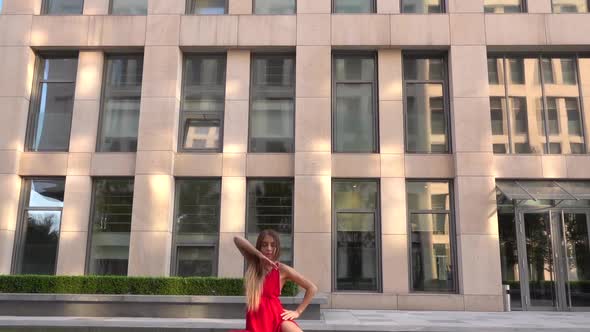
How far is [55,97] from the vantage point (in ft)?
61.5

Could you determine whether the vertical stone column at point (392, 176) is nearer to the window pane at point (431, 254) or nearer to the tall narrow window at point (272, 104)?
the window pane at point (431, 254)

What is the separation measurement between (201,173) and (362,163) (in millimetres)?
5550

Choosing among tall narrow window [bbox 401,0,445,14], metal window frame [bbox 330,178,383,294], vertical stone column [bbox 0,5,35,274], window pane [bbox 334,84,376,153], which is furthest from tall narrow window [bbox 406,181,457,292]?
vertical stone column [bbox 0,5,35,274]

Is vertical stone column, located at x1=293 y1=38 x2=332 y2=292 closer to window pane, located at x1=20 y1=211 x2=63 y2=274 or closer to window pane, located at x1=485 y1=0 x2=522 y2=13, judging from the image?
window pane, located at x1=485 y1=0 x2=522 y2=13

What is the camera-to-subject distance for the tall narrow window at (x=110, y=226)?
17406 mm

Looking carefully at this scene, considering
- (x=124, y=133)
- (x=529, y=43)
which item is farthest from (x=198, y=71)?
(x=529, y=43)

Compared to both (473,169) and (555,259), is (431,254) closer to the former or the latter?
(473,169)

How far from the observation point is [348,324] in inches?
455

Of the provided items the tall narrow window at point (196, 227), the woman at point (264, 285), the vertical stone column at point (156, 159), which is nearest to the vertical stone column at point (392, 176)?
the tall narrow window at point (196, 227)

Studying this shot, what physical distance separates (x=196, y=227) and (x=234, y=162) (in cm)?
260

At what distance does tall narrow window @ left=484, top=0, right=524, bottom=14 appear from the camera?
18.6 meters

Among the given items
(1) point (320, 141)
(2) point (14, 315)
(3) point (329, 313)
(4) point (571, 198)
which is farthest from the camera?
(1) point (320, 141)

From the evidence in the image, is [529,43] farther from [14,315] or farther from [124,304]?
[14,315]

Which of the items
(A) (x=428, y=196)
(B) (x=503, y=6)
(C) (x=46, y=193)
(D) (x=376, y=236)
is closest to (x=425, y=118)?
(A) (x=428, y=196)
